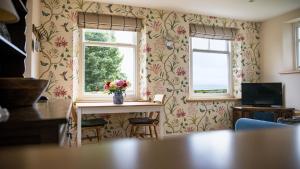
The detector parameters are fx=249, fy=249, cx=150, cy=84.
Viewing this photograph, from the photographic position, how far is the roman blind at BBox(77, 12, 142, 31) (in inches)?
156

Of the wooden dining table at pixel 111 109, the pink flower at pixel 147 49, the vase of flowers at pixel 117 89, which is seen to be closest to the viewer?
the wooden dining table at pixel 111 109

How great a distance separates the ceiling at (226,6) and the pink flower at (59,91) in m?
1.53

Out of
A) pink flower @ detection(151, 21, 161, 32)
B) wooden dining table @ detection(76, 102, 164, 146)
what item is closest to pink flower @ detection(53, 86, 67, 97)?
wooden dining table @ detection(76, 102, 164, 146)

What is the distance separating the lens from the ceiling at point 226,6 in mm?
4023

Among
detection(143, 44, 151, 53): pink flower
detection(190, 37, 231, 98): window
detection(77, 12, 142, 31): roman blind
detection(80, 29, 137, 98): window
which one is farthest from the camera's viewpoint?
detection(190, 37, 231, 98): window

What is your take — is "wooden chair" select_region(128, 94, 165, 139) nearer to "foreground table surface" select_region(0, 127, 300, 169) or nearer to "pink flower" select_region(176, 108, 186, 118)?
"pink flower" select_region(176, 108, 186, 118)

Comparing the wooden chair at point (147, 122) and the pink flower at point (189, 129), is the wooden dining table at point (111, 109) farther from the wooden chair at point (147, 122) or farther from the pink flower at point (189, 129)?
the pink flower at point (189, 129)

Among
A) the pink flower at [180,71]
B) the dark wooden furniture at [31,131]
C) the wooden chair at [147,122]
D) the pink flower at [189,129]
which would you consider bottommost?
the pink flower at [189,129]

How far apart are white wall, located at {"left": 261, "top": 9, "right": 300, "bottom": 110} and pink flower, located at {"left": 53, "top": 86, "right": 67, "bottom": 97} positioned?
3939mm

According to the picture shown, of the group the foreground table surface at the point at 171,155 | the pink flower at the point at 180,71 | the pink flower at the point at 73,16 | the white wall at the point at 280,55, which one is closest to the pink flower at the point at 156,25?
the pink flower at the point at 180,71

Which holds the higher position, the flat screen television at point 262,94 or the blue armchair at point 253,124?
the flat screen television at point 262,94

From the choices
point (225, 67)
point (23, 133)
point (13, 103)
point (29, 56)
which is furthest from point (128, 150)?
point (225, 67)

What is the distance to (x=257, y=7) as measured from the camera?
14.1 ft

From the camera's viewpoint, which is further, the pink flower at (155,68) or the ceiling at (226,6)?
the pink flower at (155,68)
